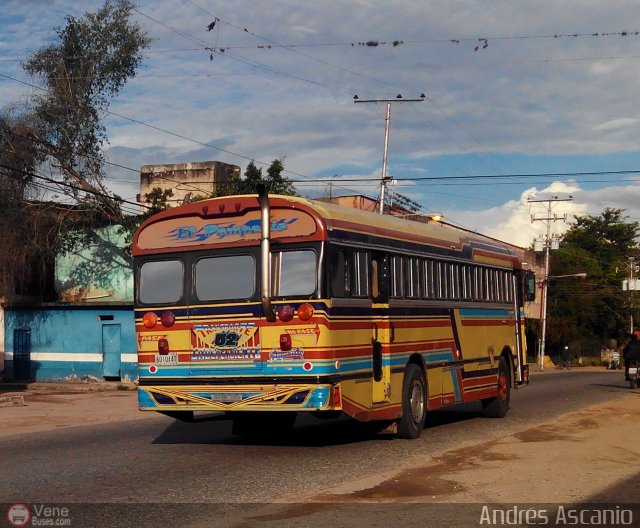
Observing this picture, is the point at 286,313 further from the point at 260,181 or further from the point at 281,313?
the point at 260,181

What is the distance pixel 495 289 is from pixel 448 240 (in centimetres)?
277

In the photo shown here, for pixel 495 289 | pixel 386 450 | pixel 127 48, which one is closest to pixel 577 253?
pixel 127 48

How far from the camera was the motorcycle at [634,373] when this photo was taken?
94.4ft

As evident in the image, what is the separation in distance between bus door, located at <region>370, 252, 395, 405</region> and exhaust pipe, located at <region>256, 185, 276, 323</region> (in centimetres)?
168

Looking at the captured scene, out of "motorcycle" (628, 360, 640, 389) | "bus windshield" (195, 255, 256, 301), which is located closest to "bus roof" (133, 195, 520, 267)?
"bus windshield" (195, 255, 256, 301)

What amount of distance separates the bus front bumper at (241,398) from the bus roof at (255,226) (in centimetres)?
189

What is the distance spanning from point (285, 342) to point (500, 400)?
25.2ft

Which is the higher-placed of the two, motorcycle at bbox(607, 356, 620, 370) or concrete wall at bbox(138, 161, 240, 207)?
concrete wall at bbox(138, 161, 240, 207)

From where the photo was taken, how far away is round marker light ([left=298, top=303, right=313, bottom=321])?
39.5 feet

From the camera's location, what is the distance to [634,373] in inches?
1136

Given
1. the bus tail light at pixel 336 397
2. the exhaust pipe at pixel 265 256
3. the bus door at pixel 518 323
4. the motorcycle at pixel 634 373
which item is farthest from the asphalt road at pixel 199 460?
the motorcycle at pixel 634 373

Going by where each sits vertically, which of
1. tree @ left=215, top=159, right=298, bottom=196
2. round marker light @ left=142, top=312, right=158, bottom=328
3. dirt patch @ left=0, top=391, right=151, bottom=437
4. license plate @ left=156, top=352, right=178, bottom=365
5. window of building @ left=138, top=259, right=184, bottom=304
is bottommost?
dirt patch @ left=0, top=391, right=151, bottom=437

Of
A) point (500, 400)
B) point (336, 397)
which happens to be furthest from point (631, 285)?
point (336, 397)

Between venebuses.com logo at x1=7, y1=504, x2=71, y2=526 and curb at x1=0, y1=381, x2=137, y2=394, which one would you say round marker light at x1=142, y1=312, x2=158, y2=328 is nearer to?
venebuses.com logo at x1=7, y1=504, x2=71, y2=526
